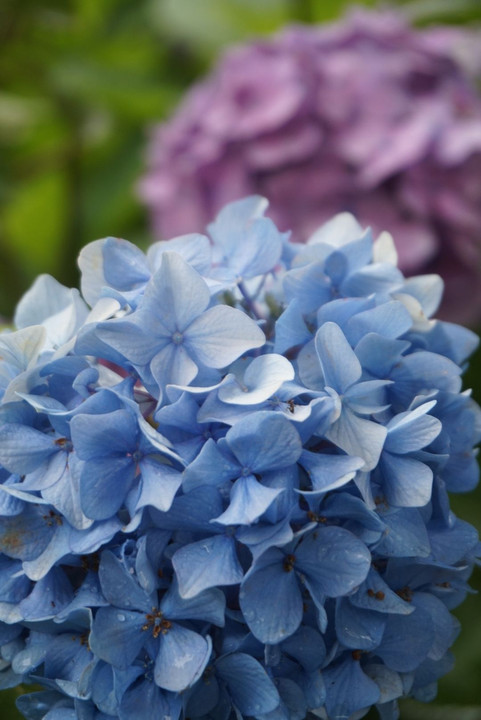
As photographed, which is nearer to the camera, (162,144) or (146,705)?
(146,705)

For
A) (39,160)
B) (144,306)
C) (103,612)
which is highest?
(144,306)

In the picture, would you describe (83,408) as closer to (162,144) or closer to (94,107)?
(162,144)

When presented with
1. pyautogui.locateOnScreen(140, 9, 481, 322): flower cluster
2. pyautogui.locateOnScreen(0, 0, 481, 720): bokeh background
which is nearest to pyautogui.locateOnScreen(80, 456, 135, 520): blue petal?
pyautogui.locateOnScreen(140, 9, 481, 322): flower cluster

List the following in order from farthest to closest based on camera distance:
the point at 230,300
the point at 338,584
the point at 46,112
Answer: the point at 46,112, the point at 230,300, the point at 338,584

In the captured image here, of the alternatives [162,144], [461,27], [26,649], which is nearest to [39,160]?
[162,144]

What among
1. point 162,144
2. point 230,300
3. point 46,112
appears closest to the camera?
point 230,300

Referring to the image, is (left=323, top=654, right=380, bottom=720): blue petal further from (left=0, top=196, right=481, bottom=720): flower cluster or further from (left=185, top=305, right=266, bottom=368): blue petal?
(left=185, top=305, right=266, bottom=368): blue petal

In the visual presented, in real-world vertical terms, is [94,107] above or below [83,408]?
below
